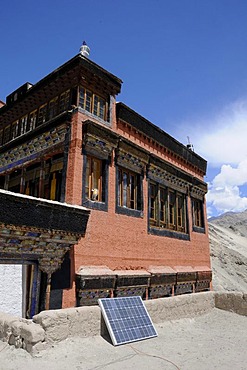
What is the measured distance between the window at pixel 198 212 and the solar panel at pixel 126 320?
31.8 feet

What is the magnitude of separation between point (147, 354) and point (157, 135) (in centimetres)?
993

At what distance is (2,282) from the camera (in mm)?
11500

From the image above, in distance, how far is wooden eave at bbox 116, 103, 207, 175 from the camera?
12.1m

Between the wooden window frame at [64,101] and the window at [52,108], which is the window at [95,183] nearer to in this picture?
the wooden window frame at [64,101]

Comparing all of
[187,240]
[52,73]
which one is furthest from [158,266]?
[52,73]

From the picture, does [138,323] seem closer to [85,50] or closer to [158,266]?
[158,266]

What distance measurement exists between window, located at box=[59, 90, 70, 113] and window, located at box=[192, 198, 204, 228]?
30.4 feet

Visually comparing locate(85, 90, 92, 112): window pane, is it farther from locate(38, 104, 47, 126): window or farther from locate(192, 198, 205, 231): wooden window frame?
locate(192, 198, 205, 231): wooden window frame

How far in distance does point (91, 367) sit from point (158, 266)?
24.1ft

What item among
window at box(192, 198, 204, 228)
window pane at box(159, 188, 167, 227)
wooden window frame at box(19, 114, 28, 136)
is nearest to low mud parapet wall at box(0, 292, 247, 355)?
window pane at box(159, 188, 167, 227)

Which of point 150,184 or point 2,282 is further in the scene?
point 150,184

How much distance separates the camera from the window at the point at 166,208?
13.1 m

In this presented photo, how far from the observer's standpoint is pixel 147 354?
6.09 metres

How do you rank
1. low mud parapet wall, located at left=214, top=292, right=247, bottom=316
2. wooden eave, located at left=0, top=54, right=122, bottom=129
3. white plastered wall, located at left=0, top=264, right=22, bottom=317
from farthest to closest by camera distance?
white plastered wall, located at left=0, top=264, right=22, bottom=317 < low mud parapet wall, located at left=214, top=292, right=247, bottom=316 < wooden eave, located at left=0, top=54, right=122, bottom=129
